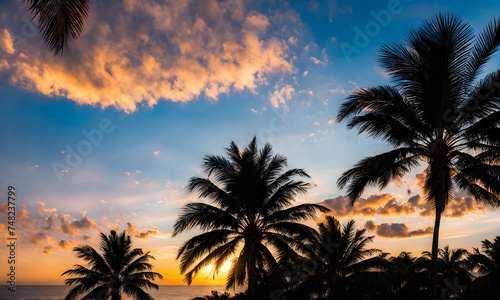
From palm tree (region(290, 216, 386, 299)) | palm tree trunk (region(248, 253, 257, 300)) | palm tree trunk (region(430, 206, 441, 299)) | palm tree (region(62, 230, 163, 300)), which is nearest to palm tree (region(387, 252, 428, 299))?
palm tree (region(290, 216, 386, 299))

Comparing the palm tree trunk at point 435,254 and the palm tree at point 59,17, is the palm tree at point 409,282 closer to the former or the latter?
the palm tree trunk at point 435,254

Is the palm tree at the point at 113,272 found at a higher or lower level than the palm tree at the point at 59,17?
lower

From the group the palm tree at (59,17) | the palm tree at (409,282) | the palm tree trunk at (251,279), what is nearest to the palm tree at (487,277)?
the palm tree at (409,282)

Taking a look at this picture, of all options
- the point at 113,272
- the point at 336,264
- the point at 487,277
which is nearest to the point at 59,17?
the point at 487,277

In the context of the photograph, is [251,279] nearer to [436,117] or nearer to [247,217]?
[247,217]

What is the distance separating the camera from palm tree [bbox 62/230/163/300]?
856 inches

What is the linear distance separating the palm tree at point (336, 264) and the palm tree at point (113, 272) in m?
11.2

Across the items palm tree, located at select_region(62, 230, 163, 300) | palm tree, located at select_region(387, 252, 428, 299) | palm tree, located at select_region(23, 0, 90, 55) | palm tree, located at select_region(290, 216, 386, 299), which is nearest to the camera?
palm tree, located at select_region(23, 0, 90, 55)

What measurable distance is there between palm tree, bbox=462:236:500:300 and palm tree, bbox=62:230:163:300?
61.6ft

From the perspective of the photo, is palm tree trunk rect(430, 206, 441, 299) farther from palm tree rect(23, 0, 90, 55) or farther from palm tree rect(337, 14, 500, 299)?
palm tree rect(23, 0, 90, 55)

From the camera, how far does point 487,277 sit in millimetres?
12930

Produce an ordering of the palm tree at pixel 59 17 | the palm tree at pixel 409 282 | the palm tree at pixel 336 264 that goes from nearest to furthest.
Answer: the palm tree at pixel 59 17, the palm tree at pixel 409 282, the palm tree at pixel 336 264

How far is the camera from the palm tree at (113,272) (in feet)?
71.3

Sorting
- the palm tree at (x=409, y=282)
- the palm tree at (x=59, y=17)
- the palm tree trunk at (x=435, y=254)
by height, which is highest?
the palm tree at (x=59, y=17)
